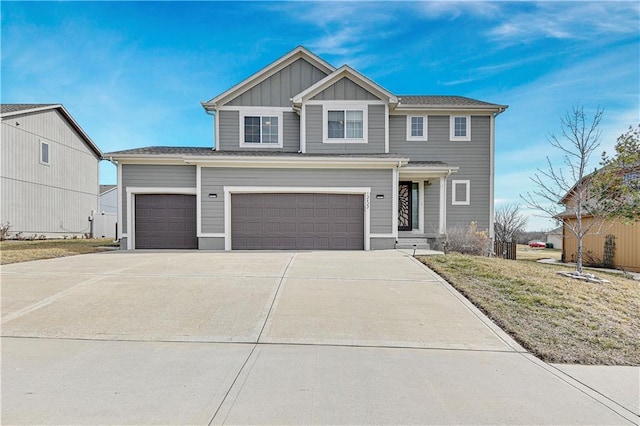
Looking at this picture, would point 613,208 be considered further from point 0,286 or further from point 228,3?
point 0,286

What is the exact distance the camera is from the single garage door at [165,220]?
1425cm

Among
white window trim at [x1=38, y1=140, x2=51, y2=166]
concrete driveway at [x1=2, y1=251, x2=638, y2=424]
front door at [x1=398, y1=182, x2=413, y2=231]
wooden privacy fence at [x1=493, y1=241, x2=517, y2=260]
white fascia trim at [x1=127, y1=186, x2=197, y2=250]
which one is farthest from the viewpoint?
white window trim at [x1=38, y1=140, x2=51, y2=166]

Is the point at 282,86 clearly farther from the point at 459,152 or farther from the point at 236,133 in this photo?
the point at 459,152

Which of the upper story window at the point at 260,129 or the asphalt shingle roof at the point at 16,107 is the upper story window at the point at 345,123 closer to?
the upper story window at the point at 260,129

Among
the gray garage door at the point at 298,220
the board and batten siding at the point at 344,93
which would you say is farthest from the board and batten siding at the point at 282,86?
the gray garage door at the point at 298,220

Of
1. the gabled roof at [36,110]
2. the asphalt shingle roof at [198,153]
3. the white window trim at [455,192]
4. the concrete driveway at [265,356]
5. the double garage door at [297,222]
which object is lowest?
the concrete driveway at [265,356]

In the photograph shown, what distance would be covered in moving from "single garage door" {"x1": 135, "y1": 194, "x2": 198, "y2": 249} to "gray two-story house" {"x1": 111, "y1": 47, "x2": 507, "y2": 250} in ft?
0.13

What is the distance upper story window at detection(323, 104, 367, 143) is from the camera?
1533 centimetres

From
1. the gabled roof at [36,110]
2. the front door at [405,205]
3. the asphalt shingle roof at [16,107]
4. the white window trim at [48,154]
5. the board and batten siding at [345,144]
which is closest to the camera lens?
the board and batten siding at [345,144]

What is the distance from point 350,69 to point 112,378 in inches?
556

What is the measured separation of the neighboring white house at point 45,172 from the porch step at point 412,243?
21.4 metres

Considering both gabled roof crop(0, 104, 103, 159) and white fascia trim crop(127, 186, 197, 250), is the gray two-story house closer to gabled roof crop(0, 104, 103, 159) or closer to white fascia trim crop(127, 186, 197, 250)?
white fascia trim crop(127, 186, 197, 250)

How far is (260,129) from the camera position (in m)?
16.2

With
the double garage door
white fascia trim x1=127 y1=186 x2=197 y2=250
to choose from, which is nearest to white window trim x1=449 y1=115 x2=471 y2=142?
the double garage door
